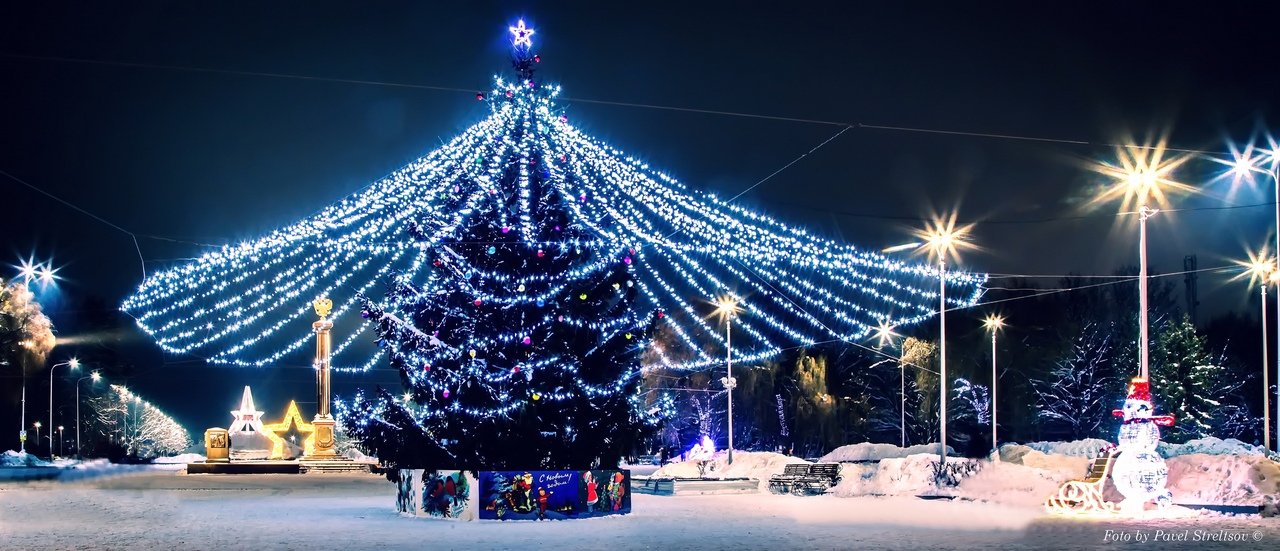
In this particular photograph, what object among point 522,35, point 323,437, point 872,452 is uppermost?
point 522,35

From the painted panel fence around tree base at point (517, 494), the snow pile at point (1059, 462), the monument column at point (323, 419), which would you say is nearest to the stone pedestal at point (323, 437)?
the monument column at point (323, 419)

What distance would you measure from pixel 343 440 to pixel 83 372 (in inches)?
817

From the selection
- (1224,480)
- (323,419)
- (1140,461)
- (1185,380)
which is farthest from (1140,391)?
(323,419)

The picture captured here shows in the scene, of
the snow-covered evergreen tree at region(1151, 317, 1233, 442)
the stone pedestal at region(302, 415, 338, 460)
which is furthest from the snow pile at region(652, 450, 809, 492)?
the snow-covered evergreen tree at region(1151, 317, 1233, 442)

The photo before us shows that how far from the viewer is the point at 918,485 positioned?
1208 inches

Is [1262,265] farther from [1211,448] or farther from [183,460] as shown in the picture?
[183,460]

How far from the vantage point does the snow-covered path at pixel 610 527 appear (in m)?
17.4

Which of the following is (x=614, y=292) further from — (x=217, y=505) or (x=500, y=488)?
(x=217, y=505)

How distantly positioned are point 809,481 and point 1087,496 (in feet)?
38.3

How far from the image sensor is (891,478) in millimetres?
31625

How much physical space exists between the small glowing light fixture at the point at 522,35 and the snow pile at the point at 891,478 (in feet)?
47.4

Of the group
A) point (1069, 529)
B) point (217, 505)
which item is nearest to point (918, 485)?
point (1069, 529)

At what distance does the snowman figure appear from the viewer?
22.6 meters

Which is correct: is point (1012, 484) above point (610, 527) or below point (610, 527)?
below
